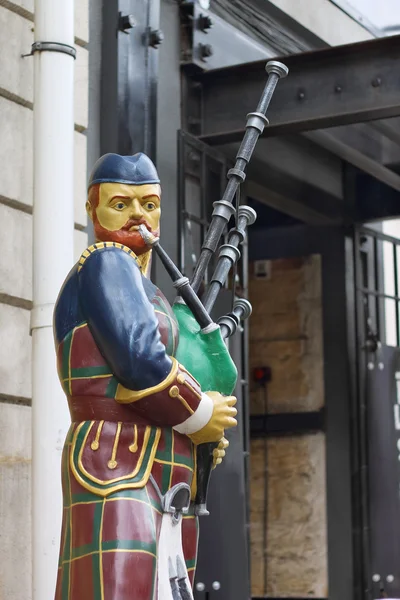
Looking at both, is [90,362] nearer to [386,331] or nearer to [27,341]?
[27,341]

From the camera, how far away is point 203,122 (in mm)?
8773

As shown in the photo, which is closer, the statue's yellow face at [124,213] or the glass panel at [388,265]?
the statue's yellow face at [124,213]

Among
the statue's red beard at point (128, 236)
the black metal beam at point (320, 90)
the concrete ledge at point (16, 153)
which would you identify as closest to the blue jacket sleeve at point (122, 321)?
the statue's red beard at point (128, 236)

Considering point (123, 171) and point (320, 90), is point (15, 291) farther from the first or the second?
point (320, 90)

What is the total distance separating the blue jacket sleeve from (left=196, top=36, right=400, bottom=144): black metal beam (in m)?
3.94

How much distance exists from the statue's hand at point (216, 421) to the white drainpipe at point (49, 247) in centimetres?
Result: 176

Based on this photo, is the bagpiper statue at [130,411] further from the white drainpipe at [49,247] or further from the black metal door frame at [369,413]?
the black metal door frame at [369,413]

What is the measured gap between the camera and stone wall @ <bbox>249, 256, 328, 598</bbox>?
1113cm

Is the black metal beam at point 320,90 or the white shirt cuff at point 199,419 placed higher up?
the black metal beam at point 320,90

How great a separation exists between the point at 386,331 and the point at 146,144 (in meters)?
4.07

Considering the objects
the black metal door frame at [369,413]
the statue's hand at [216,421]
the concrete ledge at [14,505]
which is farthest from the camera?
the black metal door frame at [369,413]

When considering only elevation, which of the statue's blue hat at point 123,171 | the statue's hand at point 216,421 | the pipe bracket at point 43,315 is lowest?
the statue's hand at point 216,421

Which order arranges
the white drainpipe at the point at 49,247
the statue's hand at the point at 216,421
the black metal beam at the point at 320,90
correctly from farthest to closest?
the black metal beam at the point at 320,90
the white drainpipe at the point at 49,247
the statue's hand at the point at 216,421

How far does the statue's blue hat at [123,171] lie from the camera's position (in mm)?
4773
